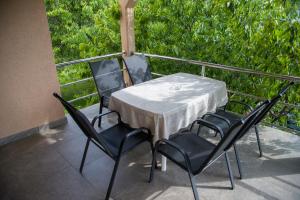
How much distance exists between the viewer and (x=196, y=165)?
2104 millimetres

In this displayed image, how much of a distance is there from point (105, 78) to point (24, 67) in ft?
3.51

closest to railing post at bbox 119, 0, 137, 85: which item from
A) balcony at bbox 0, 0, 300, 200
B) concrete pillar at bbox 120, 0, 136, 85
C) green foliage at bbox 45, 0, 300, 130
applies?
concrete pillar at bbox 120, 0, 136, 85

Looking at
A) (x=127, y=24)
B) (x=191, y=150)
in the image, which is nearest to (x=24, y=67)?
(x=127, y=24)

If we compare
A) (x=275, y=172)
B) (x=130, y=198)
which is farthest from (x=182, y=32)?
(x=130, y=198)

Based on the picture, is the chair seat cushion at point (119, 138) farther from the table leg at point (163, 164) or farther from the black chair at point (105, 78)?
the black chair at point (105, 78)

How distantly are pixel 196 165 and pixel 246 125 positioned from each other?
524 mm

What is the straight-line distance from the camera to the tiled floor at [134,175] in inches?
92.8

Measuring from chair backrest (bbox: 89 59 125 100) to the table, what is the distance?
76 cm

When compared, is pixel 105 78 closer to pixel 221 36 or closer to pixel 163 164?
pixel 163 164

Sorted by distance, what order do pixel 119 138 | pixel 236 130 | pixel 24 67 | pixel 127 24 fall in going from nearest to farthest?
pixel 236 130, pixel 119 138, pixel 24 67, pixel 127 24

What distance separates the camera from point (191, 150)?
235cm

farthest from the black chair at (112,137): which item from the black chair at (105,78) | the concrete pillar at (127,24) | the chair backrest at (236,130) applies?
the concrete pillar at (127,24)

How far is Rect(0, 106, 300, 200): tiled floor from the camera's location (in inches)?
92.8

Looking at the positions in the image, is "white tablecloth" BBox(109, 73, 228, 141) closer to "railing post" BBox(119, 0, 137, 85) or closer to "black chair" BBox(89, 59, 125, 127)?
"black chair" BBox(89, 59, 125, 127)
